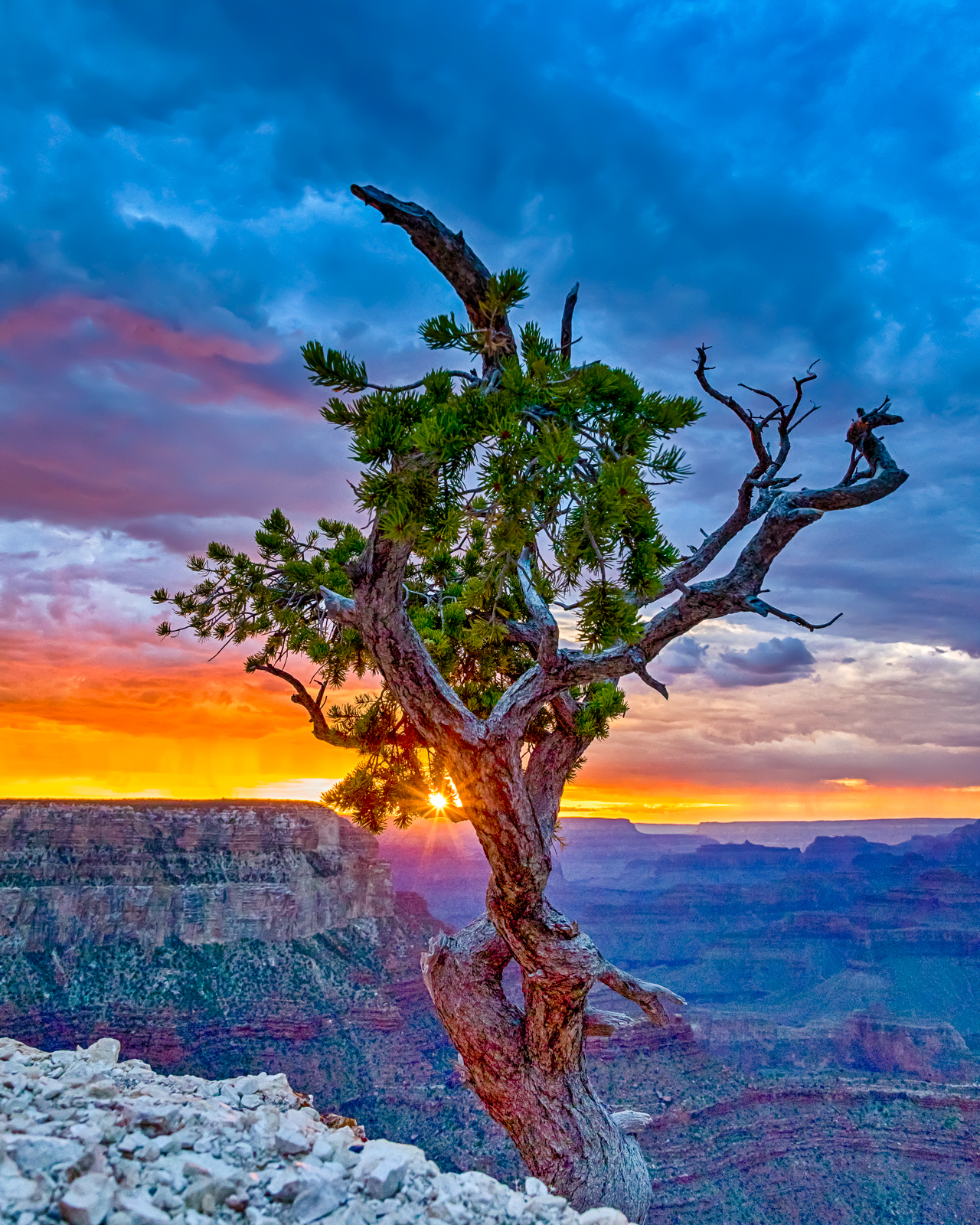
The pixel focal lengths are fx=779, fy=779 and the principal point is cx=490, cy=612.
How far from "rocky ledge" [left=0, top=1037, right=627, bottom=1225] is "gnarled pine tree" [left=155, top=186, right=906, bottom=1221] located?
2.36 m

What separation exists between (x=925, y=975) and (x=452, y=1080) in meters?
43.6

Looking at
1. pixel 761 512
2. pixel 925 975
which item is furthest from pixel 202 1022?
pixel 925 975

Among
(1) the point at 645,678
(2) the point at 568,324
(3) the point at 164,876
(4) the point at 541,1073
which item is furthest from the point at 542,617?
(3) the point at 164,876

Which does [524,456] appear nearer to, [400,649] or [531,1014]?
[400,649]

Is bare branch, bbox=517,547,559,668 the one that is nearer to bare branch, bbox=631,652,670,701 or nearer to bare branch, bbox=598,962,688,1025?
bare branch, bbox=631,652,670,701

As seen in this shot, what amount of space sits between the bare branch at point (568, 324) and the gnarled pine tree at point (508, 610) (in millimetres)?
22

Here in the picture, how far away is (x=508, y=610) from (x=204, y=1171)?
428cm

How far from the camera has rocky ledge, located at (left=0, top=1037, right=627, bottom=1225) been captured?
2.63m

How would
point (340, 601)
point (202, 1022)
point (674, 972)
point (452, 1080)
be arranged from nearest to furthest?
point (340, 601)
point (202, 1022)
point (452, 1080)
point (674, 972)

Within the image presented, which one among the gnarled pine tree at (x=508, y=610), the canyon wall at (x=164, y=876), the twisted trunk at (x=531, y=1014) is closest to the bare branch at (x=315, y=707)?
the gnarled pine tree at (x=508, y=610)

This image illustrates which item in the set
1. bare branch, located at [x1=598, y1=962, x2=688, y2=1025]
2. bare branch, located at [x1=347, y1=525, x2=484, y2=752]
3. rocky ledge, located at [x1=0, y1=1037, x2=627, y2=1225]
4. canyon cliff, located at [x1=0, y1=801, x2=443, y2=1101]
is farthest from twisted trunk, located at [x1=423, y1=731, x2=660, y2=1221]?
canyon cliff, located at [x1=0, y1=801, x2=443, y2=1101]

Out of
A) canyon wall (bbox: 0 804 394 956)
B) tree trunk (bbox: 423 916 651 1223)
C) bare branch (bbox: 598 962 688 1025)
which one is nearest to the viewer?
tree trunk (bbox: 423 916 651 1223)

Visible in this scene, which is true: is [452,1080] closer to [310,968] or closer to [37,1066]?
[310,968]

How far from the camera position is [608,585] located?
3.44 m
